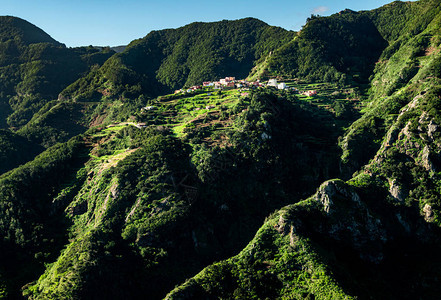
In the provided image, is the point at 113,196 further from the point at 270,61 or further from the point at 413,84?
the point at 270,61

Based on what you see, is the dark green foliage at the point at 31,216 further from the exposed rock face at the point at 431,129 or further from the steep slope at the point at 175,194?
the exposed rock face at the point at 431,129

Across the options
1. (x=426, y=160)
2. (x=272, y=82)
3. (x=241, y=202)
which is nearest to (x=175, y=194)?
(x=241, y=202)

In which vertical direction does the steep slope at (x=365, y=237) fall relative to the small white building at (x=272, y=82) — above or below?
below

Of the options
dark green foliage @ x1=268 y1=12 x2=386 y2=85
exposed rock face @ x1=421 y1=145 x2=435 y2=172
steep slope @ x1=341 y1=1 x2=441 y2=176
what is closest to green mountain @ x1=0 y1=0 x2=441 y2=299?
exposed rock face @ x1=421 y1=145 x2=435 y2=172

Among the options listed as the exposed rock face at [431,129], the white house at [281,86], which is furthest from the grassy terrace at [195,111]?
the exposed rock face at [431,129]

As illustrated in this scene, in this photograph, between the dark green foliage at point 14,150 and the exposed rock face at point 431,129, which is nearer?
the exposed rock face at point 431,129

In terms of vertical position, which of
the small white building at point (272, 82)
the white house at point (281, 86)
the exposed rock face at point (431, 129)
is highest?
the small white building at point (272, 82)

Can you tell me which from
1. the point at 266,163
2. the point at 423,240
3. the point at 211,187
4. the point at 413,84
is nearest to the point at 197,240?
the point at 211,187

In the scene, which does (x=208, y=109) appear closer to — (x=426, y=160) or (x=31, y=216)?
(x=31, y=216)
